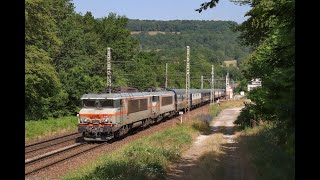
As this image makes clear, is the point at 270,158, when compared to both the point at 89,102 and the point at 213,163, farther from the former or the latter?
the point at 89,102

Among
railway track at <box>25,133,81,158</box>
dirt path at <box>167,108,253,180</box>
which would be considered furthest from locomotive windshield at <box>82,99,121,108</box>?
dirt path at <box>167,108,253,180</box>

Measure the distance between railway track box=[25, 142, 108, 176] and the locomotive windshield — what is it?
2.40 meters

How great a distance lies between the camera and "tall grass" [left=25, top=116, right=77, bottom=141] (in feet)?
99.6

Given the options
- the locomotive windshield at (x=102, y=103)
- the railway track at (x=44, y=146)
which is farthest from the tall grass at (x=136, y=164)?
the railway track at (x=44, y=146)

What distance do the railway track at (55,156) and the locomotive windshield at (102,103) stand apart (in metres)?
2.40

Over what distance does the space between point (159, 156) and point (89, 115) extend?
8.44 m

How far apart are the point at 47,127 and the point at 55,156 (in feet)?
41.0

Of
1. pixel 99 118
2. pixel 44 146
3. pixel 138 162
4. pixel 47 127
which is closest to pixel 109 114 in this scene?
pixel 99 118

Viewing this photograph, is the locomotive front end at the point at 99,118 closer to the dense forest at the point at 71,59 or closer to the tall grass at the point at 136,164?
the tall grass at the point at 136,164

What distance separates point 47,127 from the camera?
109 ft

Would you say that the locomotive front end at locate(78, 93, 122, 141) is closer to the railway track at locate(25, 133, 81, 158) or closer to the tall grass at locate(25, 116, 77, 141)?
the railway track at locate(25, 133, 81, 158)

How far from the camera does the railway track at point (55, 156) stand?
1819cm

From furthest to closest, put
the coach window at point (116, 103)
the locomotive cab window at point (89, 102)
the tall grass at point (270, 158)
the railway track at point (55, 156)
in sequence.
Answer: the locomotive cab window at point (89, 102), the coach window at point (116, 103), the railway track at point (55, 156), the tall grass at point (270, 158)
